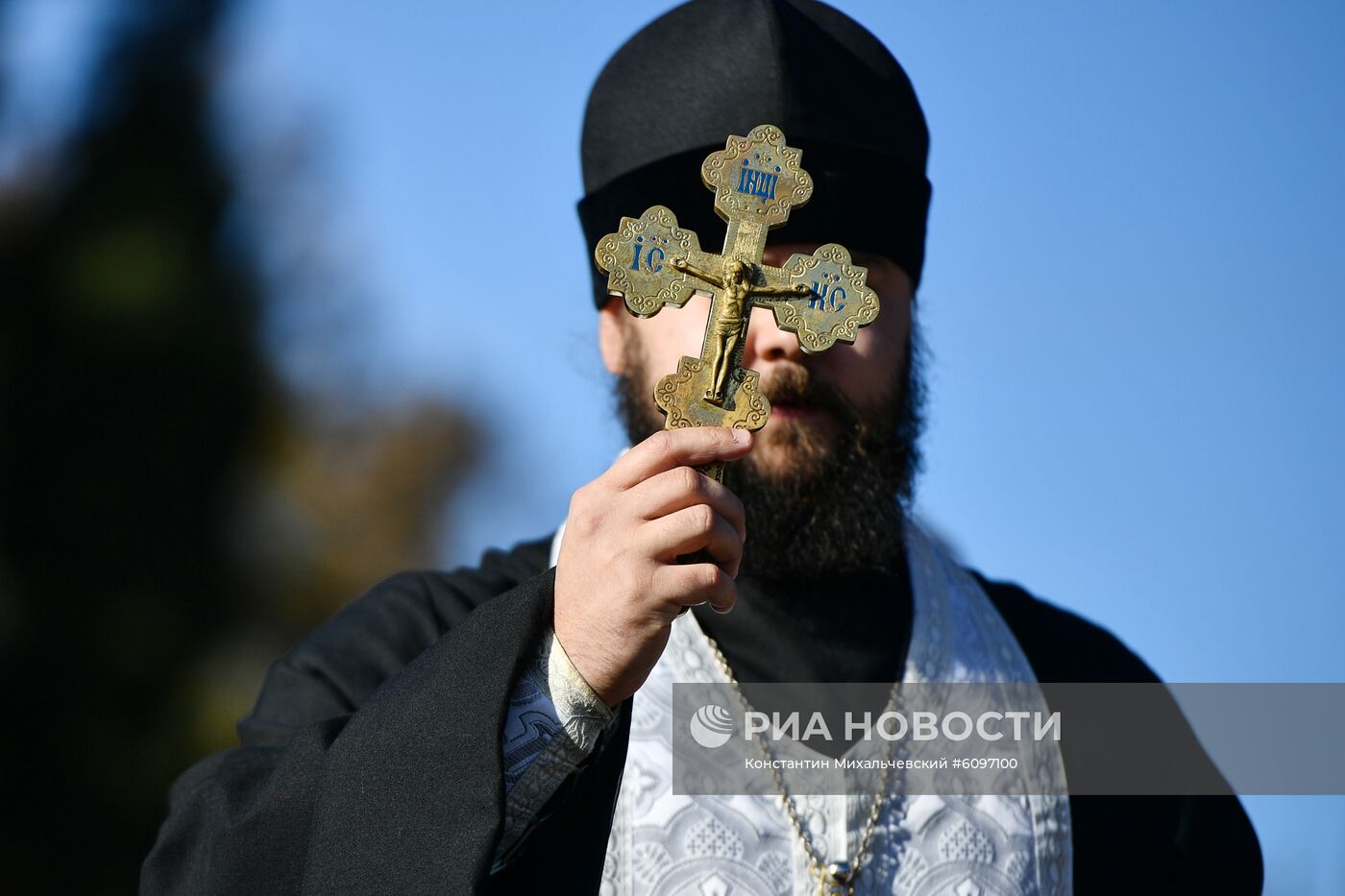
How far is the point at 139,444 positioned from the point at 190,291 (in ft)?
5.62

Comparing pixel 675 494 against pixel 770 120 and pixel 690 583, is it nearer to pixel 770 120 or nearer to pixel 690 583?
pixel 690 583

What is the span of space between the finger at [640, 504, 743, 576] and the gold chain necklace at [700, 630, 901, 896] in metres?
1.08

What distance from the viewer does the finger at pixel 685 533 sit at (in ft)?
→ 7.66

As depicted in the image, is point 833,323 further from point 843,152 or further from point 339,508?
point 339,508

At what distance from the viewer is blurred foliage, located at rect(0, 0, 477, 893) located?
12281mm

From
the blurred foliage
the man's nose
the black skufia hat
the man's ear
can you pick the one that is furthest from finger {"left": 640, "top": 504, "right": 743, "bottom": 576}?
the blurred foliage

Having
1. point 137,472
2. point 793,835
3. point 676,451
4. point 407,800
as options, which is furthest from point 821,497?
point 137,472

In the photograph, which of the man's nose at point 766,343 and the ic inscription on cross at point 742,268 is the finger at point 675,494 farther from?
the man's nose at point 766,343

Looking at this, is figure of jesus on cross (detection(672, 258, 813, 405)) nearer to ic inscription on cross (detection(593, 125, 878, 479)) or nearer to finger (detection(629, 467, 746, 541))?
ic inscription on cross (detection(593, 125, 878, 479))

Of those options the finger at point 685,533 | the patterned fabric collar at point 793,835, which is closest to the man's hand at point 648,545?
the finger at point 685,533

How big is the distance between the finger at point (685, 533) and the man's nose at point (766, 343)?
942 mm

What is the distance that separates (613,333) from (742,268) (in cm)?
139

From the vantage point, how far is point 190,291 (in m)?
14.8

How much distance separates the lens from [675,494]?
234cm
